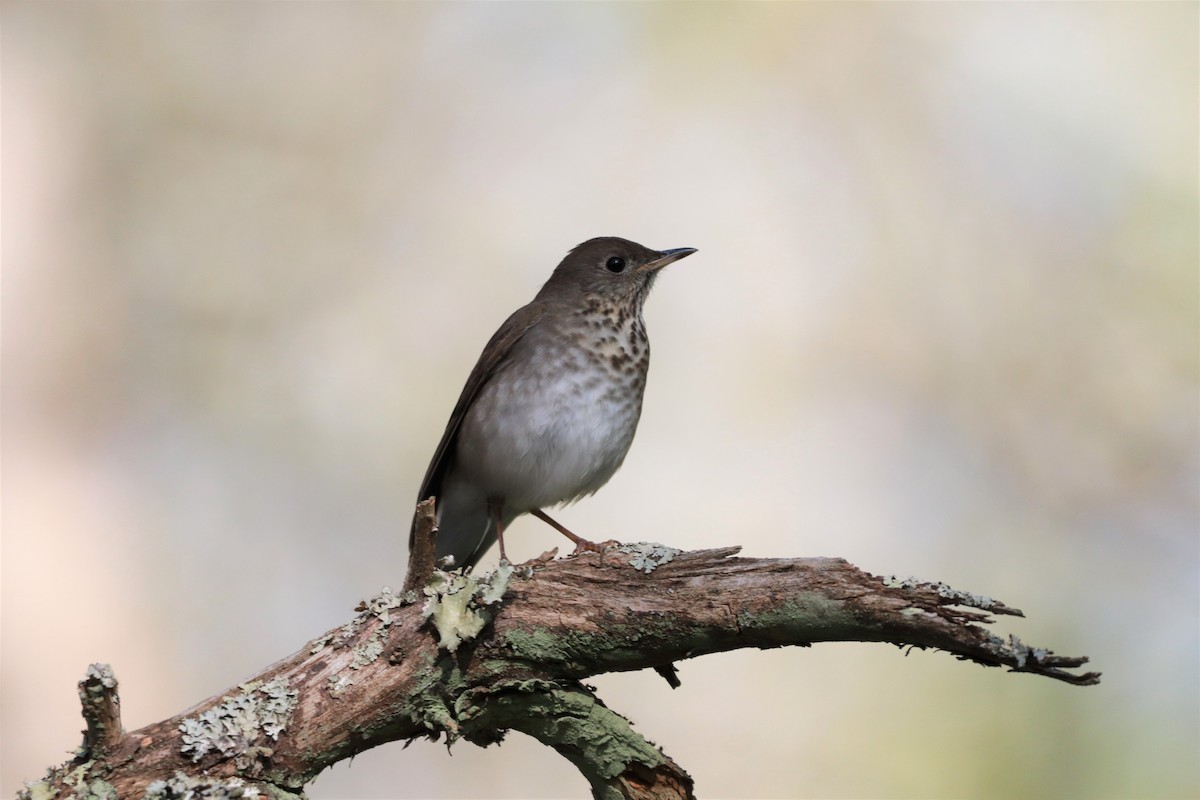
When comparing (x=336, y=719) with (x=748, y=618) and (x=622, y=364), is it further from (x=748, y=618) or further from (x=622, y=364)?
(x=622, y=364)

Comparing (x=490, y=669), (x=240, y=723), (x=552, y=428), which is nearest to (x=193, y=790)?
(x=240, y=723)

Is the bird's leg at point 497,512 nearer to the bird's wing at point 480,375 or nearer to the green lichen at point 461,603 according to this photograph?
the bird's wing at point 480,375

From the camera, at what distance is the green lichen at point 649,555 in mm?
3184

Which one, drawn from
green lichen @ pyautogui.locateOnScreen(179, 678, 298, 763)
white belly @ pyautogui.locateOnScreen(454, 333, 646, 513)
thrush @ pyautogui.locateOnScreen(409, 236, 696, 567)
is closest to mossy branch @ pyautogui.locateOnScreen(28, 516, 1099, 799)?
green lichen @ pyautogui.locateOnScreen(179, 678, 298, 763)

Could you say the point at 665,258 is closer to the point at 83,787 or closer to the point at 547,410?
the point at 547,410

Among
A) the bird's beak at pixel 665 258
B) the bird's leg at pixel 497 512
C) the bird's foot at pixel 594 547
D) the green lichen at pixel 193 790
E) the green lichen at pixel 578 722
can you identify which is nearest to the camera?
the green lichen at pixel 193 790

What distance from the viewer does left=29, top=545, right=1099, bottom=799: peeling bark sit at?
2.90 m

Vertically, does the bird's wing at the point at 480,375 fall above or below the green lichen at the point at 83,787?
above

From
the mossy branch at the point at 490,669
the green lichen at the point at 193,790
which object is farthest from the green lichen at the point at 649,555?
the green lichen at the point at 193,790

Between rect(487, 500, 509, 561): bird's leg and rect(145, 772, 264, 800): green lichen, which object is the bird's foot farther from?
rect(145, 772, 264, 800): green lichen

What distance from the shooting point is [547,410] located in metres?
4.50

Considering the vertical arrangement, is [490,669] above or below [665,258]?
below

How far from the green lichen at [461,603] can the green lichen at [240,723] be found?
0.45 meters

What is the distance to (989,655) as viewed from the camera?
103 inches
